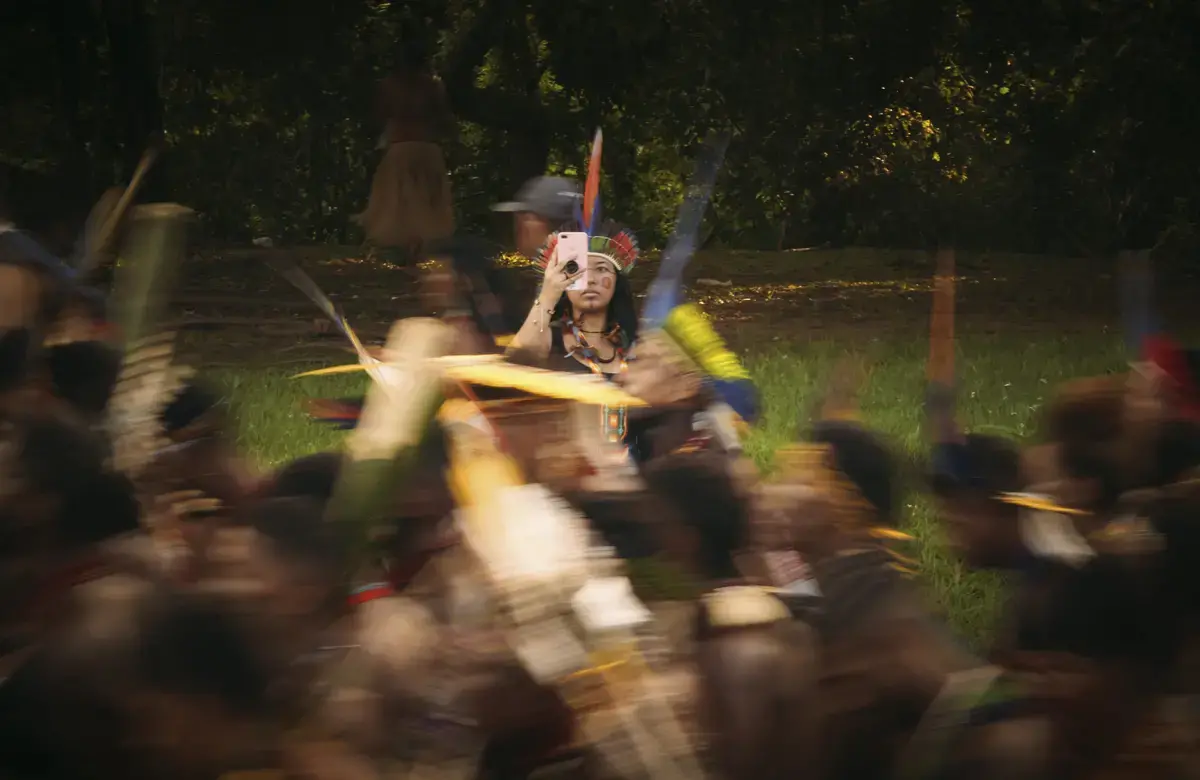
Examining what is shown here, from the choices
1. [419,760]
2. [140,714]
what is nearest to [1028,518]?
[419,760]

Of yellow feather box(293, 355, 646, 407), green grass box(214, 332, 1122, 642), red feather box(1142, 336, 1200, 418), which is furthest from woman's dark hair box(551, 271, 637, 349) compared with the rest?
red feather box(1142, 336, 1200, 418)

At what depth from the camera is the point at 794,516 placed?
2.89m

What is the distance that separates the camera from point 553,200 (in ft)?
15.3

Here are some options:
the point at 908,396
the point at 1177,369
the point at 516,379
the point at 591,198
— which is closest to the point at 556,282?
the point at 591,198

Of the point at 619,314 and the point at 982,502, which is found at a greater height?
the point at 619,314

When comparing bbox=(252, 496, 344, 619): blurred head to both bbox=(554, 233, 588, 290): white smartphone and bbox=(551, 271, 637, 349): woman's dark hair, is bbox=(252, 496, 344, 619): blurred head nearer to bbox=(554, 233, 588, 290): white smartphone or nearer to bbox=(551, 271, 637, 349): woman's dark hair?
bbox=(554, 233, 588, 290): white smartphone

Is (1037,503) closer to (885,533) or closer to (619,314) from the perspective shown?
(885,533)

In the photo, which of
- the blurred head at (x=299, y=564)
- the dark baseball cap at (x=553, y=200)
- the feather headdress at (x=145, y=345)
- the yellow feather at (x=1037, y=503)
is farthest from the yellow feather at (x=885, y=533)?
the dark baseball cap at (x=553, y=200)

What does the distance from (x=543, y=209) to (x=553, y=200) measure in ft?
0.16

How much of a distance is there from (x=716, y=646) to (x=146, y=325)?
156 cm

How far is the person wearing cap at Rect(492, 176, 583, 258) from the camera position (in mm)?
4633

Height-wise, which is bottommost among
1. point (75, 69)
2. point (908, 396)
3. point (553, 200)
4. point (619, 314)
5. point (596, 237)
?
point (908, 396)

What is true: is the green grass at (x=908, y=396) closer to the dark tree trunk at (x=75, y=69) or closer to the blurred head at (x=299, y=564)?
the blurred head at (x=299, y=564)

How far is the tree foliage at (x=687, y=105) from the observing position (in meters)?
13.9
